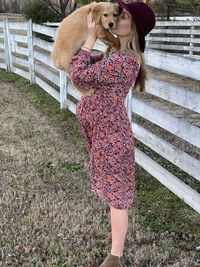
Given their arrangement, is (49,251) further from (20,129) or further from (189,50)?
(189,50)

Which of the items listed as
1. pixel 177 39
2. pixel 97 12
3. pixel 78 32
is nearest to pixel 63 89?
pixel 78 32

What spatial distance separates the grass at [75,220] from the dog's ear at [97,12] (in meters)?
1.74

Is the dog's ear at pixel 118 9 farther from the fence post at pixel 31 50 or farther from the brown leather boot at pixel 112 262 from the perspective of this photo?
the fence post at pixel 31 50

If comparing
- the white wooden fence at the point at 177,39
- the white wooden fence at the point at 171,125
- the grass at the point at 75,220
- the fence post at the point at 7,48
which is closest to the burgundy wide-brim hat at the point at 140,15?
the white wooden fence at the point at 171,125

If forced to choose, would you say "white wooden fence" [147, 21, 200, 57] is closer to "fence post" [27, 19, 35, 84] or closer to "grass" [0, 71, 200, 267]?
"fence post" [27, 19, 35, 84]

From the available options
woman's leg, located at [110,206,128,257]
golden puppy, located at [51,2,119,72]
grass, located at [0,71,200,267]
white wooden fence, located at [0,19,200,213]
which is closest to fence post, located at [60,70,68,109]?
white wooden fence, located at [0,19,200,213]

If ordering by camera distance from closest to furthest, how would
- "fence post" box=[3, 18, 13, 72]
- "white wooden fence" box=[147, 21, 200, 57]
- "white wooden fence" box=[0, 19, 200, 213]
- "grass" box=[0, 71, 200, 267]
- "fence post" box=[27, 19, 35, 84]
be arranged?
"grass" box=[0, 71, 200, 267], "white wooden fence" box=[0, 19, 200, 213], "fence post" box=[27, 19, 35, 84], "fence post" box=[3, 18, 13, 72], "white wooden fence" box=[147, 21, 200, 57]

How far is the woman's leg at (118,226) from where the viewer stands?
2904 millimetres

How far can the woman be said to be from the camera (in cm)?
259

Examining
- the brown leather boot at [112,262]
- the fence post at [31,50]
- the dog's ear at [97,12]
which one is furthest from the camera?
the fence post at [31,50]

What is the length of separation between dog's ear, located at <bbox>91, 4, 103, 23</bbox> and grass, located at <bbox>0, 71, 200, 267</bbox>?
1.74 m

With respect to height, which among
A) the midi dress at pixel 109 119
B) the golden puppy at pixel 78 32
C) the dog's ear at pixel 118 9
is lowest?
the midi dress at pixel 109 119

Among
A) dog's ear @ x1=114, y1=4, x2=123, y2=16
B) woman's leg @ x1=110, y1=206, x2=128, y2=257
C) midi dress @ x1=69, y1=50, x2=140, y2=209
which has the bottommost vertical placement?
woman's leg @ x1=110, y1=206, x2=128, y2=257

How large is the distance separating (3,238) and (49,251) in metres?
0.44
